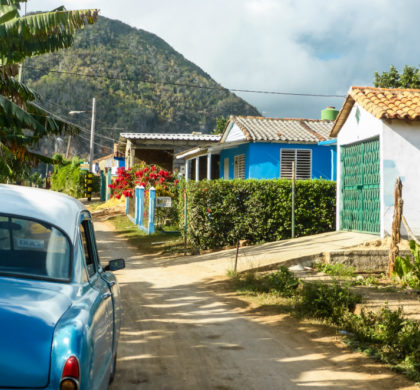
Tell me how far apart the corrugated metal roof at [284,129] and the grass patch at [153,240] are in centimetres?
569

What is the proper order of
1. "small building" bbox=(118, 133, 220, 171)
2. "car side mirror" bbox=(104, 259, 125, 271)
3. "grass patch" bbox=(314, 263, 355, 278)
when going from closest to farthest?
"car side mirror" bbox=(104, 259, 125, 271), "grass patch" bbox=(314, 263, 355, 278), "small building" bbox=(118, 133, 220, 171)

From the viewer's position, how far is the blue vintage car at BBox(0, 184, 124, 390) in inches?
105

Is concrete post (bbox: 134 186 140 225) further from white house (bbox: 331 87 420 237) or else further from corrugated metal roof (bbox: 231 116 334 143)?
white house (bbox: 331 87 420 237)

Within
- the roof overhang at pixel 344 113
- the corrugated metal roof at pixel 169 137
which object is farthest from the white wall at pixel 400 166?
A: the corrugated metal roof at pixel 169 137

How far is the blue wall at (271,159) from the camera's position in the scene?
71.3 ft

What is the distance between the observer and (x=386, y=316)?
6453 millimetres

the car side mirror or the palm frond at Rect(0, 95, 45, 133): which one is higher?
the palm frond at Rect(0, 95, 45, 133)

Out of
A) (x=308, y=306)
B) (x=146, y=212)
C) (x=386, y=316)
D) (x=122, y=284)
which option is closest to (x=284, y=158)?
(x=146, y=212)

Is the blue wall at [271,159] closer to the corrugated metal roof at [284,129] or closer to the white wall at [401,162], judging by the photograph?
the corrugated metal roof at [284,129]

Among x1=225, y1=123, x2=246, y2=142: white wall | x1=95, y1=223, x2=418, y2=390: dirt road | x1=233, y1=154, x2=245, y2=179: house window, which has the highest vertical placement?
x1=225, y1=123, x2=246, y2=142: white wall

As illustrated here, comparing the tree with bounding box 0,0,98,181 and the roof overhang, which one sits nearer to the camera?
the tree with bounding box 0,0,98,181

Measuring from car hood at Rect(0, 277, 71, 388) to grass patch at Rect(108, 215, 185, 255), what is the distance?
12.4 meters

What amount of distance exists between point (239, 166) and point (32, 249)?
20.1 meters

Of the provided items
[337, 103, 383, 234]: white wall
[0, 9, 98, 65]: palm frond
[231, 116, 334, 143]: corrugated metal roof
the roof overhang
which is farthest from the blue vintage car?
[231, 116, 334, 143]: corrugated metal roof
